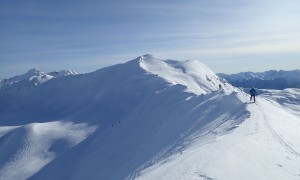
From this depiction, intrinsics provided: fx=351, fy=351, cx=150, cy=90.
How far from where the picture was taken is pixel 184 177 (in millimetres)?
18781

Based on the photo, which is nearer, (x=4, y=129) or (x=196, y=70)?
(x=4, y=129)

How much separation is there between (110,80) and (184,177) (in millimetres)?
94713

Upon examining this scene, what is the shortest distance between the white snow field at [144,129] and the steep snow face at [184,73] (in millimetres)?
689

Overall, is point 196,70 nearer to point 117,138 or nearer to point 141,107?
point 141,107

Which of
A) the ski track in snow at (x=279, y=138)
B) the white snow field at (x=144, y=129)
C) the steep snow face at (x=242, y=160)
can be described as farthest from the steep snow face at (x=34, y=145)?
the steep snow face at (x=242, y=160)

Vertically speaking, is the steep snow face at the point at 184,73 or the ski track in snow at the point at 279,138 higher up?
the steep snow face at the point at 184,73

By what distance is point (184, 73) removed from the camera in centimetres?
11881

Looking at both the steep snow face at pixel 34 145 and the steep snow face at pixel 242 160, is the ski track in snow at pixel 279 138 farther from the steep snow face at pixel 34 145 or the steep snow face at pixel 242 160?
the steep snow face at pixel 34 145

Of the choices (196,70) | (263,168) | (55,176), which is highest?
(196,70)

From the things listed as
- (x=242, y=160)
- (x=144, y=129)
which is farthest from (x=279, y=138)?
(x=144, y=129)

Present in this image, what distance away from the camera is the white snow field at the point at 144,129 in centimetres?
2311

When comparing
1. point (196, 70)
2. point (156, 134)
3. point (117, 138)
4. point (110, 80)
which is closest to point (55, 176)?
point (117, 138)

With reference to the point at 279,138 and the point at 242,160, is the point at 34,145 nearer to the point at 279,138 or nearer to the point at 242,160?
the point at 279,138

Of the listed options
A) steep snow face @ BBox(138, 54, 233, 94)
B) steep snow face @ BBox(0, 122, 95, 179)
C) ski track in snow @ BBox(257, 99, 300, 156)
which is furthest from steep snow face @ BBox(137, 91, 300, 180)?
steep snow face @ BBox(138, 54, 233, 94)
